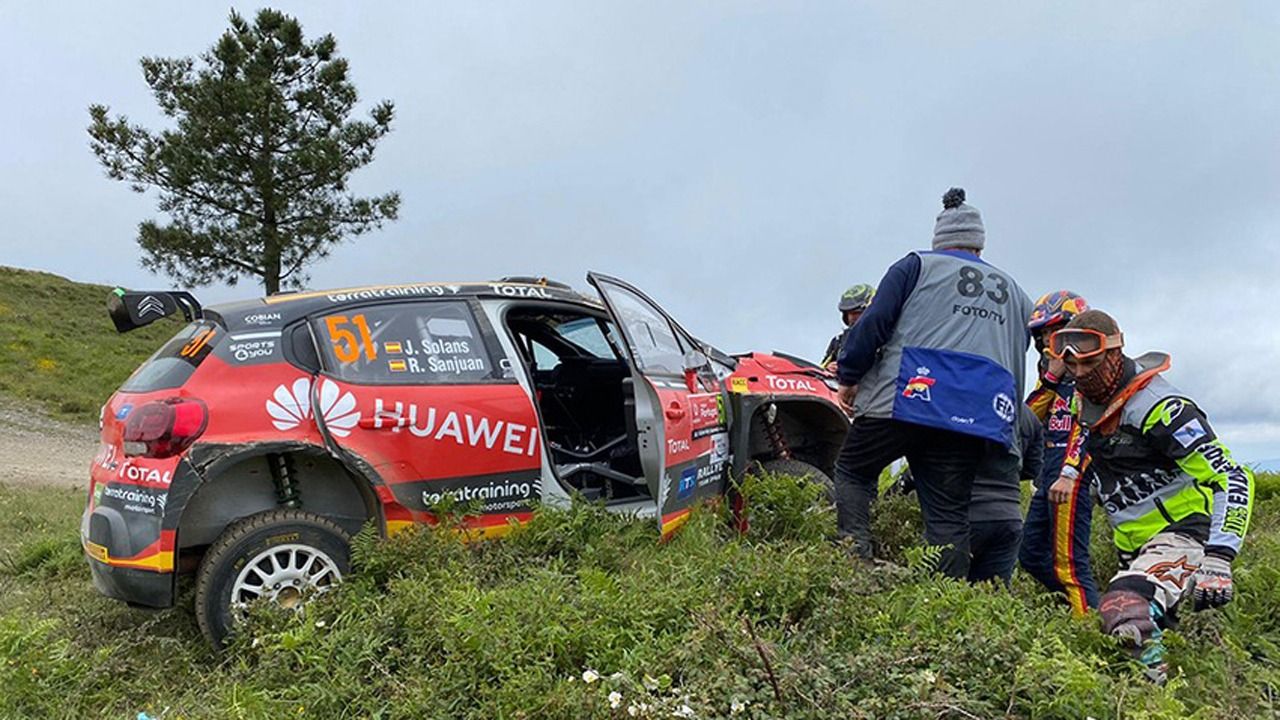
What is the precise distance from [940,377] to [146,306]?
376 centimetres

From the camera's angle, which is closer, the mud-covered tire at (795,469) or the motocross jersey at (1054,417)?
the motocross jersey at (1054,417)

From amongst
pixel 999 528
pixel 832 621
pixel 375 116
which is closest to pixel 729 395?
pixel 999 528

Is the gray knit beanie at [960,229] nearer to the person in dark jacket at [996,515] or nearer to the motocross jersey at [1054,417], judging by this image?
the person in dark jacket at [996,515]

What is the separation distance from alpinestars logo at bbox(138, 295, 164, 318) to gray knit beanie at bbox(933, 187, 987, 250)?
3.81 m

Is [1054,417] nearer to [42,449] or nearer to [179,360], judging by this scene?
[179,360]

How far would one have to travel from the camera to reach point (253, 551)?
3.60m

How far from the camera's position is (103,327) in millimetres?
22375

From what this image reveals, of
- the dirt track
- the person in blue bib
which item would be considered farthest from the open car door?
the dirt track

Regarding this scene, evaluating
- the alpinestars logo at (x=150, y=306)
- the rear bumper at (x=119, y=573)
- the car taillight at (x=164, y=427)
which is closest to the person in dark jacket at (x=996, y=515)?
the car taillight at (x=164, y=427)

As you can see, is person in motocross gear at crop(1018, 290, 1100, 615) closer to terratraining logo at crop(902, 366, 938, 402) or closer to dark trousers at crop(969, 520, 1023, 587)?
dark trousers at crop(969, 520, 1023, 587)

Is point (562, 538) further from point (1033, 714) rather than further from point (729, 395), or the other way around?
point (1033, 714)

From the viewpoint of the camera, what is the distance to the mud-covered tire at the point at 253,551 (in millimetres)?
3537

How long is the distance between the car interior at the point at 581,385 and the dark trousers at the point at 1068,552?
7.33 ft

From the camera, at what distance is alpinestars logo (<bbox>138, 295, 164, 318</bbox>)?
13.4 feet
